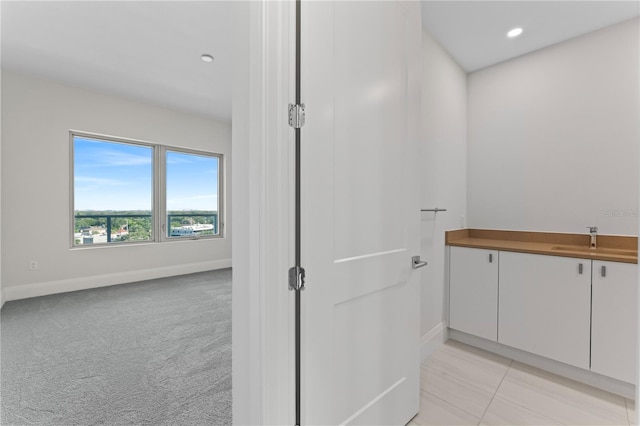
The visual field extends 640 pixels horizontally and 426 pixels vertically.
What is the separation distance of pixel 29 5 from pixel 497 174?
458 centimetres

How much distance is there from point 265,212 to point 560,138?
288 centimetres

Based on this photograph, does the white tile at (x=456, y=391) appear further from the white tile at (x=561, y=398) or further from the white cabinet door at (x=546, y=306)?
the white cabinet door at (x=546, y=306)

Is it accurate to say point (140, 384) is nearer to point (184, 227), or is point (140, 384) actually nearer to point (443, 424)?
point (443, 424)

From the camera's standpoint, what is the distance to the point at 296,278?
1.08m

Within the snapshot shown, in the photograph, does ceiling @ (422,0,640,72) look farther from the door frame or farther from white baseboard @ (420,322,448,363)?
white baseboard @ (420,322,448,363)

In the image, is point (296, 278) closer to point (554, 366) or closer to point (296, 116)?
point (296, 116)

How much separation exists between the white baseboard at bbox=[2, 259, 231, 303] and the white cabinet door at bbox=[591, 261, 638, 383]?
18.0 ft

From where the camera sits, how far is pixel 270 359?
1010 mm

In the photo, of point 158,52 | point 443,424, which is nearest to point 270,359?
point 443,424

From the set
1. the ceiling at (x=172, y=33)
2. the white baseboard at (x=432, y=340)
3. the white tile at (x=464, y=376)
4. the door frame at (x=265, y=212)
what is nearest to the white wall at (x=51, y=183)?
the ceiling at (x=172, y=33)

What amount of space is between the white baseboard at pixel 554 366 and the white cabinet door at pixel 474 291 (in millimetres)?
96

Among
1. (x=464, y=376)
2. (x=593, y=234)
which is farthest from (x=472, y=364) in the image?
(x=593, y=234)

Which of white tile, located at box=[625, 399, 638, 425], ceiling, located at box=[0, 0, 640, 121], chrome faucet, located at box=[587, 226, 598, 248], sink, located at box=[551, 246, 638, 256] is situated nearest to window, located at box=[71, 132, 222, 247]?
ceiling, located at box=[0, 0, 640, 121]

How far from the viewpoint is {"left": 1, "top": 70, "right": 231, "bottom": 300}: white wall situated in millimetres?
3539
